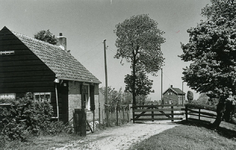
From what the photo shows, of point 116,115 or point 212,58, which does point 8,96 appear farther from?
point 212,58

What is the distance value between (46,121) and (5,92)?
3.70m

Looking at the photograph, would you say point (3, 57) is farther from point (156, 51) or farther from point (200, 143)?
point (156, 51)

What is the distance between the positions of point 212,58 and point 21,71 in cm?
1231

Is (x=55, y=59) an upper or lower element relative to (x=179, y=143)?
upper

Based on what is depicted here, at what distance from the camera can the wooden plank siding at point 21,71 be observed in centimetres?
1516

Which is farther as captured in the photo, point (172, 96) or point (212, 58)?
point (172, 96)

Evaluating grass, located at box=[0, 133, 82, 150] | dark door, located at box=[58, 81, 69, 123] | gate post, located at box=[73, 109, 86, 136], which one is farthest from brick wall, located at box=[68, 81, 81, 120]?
grass, located at box=[0, 133, 82, 150]

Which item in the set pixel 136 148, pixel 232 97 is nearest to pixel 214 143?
pixel 232 97

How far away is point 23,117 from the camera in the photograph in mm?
12750

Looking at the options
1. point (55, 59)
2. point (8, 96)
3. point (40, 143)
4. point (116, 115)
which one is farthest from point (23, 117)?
point (116, 115)

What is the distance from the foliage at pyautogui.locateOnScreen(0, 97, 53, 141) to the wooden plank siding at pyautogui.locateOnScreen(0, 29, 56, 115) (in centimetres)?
125

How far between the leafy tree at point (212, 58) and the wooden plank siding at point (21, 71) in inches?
364

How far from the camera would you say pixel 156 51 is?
43.1m

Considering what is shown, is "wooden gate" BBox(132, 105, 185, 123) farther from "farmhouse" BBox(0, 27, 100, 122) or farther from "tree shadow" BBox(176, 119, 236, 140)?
"farmhouse" BBox(0, 27, 100, 122)
